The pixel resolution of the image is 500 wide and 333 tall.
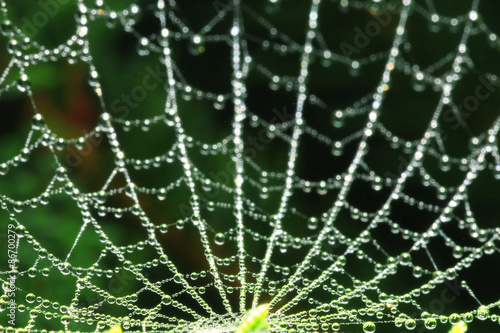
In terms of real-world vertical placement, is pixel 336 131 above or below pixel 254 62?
below

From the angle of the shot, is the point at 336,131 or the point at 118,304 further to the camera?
the point at 336,131

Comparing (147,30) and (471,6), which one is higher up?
(147,30)

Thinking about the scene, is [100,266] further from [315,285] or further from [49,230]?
[315,285]

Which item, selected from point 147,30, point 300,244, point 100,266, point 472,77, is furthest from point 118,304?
point 472,77

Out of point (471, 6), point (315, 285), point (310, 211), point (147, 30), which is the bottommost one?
point (315, 285)

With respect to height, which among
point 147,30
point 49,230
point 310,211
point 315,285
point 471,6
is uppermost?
point 147,30

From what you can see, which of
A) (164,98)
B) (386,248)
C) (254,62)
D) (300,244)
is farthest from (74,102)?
(386,248)

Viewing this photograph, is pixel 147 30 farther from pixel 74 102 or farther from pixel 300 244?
pixel 300 244
